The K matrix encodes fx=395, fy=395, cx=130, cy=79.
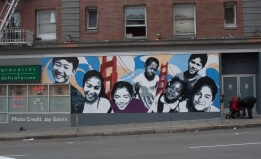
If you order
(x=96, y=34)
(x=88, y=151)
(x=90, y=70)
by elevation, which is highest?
(x=96, y=34)

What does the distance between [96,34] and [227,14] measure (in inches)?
280

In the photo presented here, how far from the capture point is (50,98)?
21938 millimetres

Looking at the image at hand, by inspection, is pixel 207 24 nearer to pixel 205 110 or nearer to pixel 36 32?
pixel 205 110

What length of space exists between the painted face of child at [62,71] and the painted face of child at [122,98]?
2777mm

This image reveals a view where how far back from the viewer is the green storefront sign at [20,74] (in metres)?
21.7

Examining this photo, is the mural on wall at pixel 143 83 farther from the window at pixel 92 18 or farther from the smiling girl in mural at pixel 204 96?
the window at pixel 92 18

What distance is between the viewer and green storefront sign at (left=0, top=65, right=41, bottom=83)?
2172 centimetres

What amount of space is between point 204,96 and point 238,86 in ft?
7.17

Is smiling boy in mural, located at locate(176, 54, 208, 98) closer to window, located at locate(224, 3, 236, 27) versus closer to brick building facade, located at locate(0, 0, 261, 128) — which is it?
brick building facade, located at locate(0, 0, 261, 128)

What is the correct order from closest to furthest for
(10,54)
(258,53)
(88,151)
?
(88,151) < (258,53) < (10,54)

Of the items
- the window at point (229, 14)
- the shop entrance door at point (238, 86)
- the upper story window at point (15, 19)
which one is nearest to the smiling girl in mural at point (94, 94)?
the upper story window at point (15, 19)

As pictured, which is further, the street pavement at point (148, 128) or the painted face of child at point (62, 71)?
the painted face of child at point (62, 71)

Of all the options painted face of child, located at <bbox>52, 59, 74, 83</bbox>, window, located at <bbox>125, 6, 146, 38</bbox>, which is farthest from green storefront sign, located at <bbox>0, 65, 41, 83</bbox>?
window, located at <bbox>125, 6, 146, 38</bbox>

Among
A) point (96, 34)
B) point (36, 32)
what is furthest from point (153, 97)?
point (36, 32)
